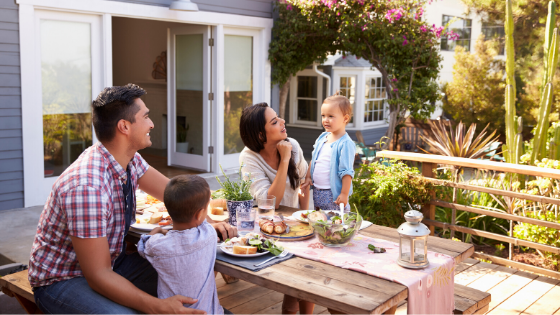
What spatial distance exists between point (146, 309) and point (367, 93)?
35.7 feet

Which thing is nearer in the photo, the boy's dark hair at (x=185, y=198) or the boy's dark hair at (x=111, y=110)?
the boy's dark hair at (x=185, y=198)

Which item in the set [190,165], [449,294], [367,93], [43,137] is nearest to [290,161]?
[449,294]

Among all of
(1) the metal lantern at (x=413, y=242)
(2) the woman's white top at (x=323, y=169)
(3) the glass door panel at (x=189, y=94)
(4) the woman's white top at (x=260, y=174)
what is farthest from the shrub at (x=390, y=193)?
(3) the glass door panel at (x=189, y=94)

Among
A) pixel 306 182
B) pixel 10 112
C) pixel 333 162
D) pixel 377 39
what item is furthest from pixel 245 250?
pixel 377 39

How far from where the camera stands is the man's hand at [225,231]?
2.18 m

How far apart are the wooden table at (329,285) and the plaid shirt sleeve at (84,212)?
1.53ft

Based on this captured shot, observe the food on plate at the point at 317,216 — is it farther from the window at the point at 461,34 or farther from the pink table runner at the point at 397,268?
the window at the point at 461,34

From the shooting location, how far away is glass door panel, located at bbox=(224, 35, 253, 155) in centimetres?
770

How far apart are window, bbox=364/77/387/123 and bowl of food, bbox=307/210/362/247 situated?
10.3 meters

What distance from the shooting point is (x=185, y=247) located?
5.98 feet

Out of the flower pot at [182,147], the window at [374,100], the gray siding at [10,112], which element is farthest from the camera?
the window at [374,100]

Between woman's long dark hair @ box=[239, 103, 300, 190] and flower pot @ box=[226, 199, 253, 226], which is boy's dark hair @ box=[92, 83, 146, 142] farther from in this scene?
woman's long dark hair @ box=[239, 103, 300, 190]

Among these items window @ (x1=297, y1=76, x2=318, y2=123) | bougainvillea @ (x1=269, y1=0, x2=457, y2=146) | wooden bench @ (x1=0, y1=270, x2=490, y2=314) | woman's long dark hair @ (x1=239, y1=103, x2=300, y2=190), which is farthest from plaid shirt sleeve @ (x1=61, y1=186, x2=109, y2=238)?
window @ (x1=297, y1=76, x2=318, y2=123)

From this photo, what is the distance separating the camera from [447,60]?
1457 centimetres
